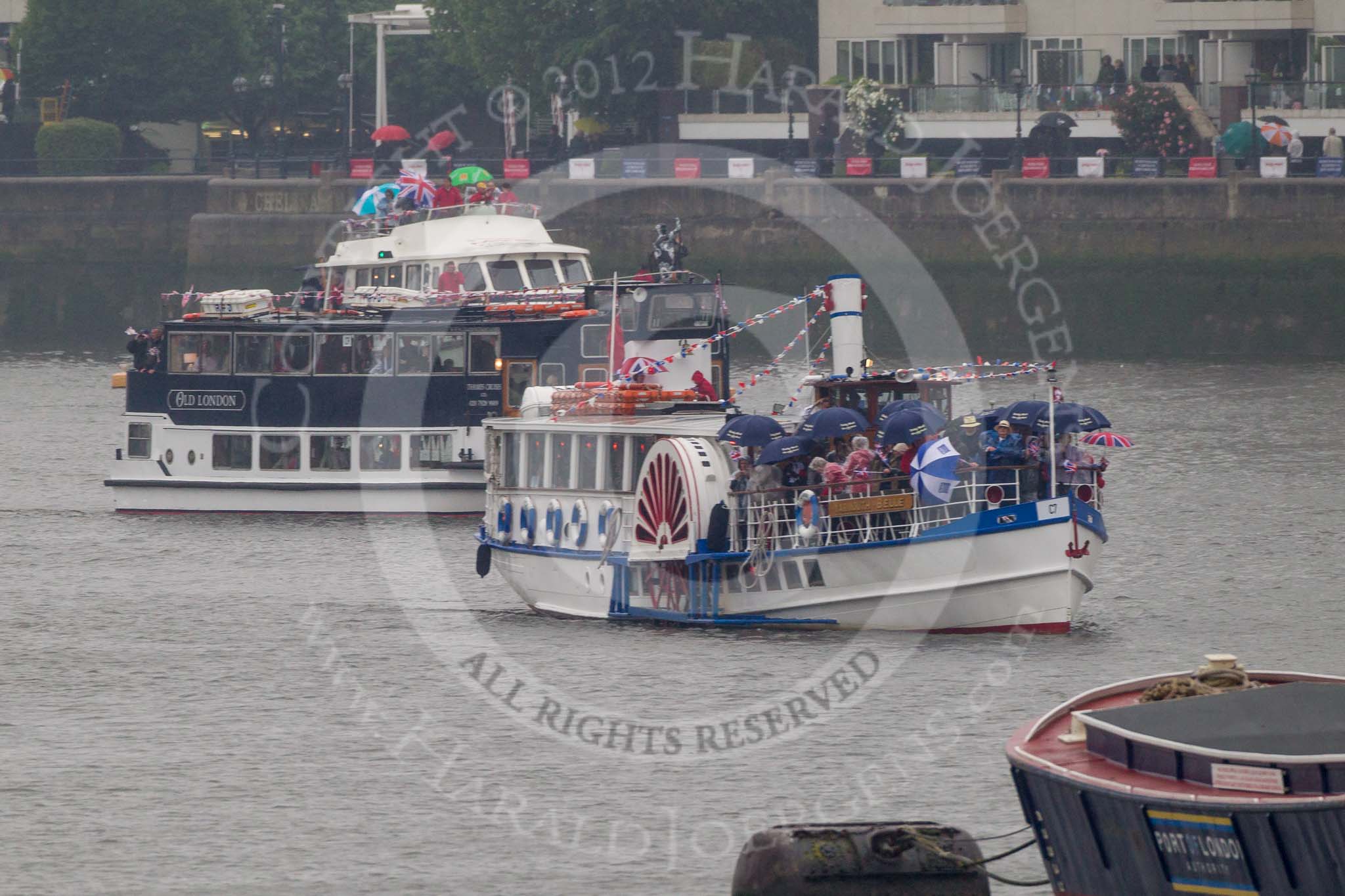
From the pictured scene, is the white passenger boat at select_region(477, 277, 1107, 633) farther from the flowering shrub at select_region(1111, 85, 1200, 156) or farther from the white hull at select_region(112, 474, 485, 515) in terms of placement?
the flowering shrub at select_region(1111, 85, 1200, 156)

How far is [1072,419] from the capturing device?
98.3 ft

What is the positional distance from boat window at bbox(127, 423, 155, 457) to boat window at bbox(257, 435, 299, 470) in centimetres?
225

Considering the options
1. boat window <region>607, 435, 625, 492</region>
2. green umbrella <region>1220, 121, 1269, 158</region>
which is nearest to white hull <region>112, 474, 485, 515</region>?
boat window <region>607, 435, 625, 492</region>

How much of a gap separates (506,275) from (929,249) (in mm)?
26196

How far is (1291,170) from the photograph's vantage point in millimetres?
70938

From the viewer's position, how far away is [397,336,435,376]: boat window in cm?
4469

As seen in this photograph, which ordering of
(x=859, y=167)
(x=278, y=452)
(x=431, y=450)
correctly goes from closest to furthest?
(x=431, y=450), (x=278, y=452), (x=859, y=167)

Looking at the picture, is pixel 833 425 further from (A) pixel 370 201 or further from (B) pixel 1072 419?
(A) pixel 370 201

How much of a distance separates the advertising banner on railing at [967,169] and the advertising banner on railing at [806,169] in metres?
4.68

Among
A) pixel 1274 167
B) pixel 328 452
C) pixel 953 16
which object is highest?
pixel 953 16

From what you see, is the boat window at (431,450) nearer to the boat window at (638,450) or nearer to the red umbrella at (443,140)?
the boat window at (638,450)

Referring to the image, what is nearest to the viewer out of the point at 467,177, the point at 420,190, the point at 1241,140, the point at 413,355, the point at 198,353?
the point at 413,355

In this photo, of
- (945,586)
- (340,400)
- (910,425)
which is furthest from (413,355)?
(945,586)

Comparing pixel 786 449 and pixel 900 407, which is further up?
pixel 900 407
